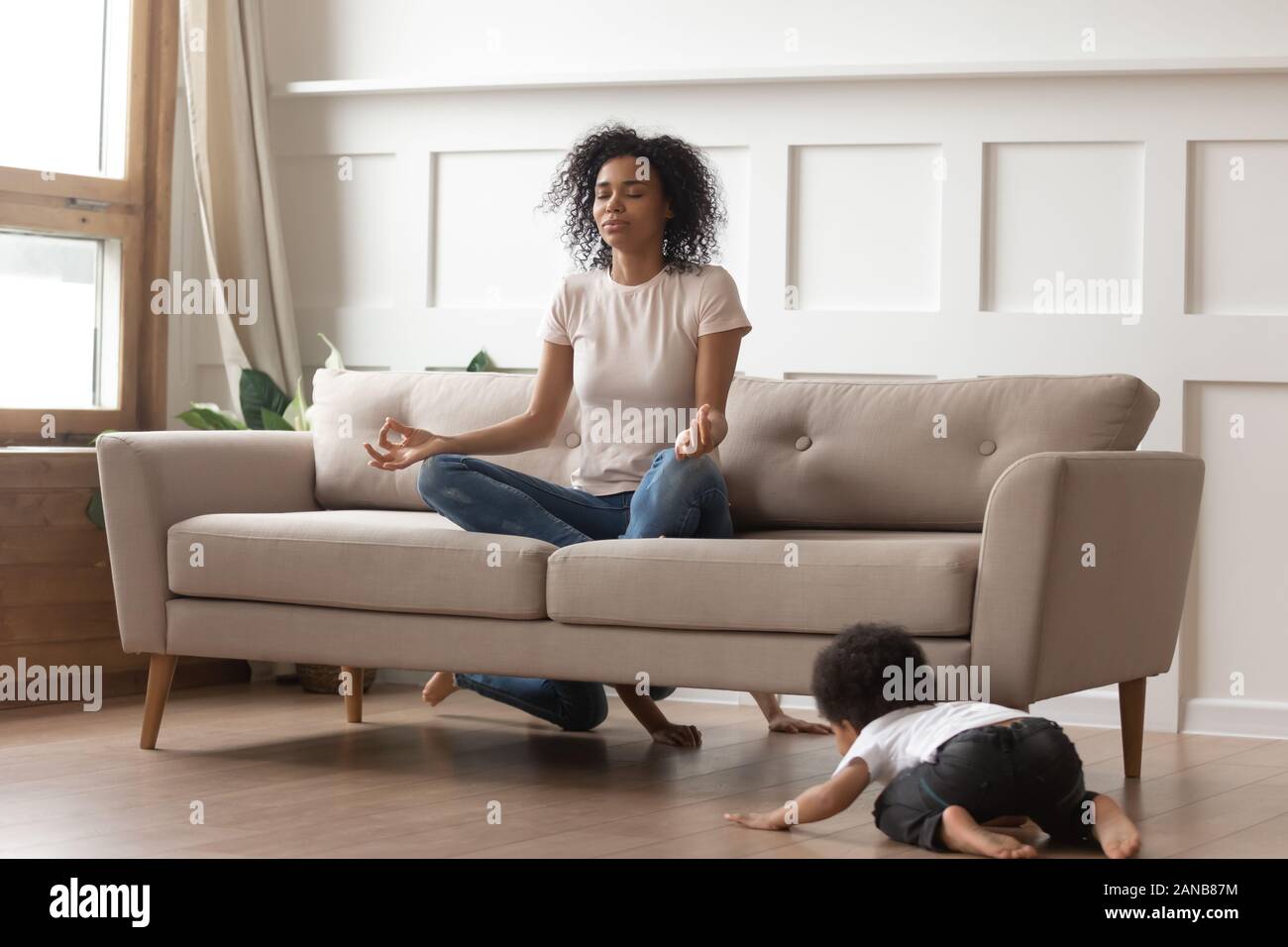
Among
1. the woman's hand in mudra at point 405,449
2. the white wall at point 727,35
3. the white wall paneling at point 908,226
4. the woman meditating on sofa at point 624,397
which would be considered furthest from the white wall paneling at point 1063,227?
the woman's hand in mudra at point 405,449

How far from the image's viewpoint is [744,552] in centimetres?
265

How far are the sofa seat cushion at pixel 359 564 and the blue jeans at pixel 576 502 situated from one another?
7 cm

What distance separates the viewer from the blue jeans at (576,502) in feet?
9.12

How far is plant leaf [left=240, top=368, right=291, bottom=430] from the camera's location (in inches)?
163

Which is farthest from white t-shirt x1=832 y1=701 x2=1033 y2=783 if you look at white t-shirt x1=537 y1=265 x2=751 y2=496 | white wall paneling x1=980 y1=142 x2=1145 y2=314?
white wall paneling x1=980 y1=142 x2=1145 y2=314

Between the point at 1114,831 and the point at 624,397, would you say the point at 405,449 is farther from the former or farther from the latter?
the point at 1114,831

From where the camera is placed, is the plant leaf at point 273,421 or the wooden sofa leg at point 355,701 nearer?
the wooden sofa leg at point 355,701

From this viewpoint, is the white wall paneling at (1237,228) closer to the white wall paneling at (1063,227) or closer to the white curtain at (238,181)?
the white wall paneling at (1063,227)

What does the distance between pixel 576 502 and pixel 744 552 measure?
0.45 m

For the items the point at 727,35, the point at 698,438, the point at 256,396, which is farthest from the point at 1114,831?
the point at 256,396

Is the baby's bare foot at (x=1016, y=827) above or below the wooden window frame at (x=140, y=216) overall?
below
